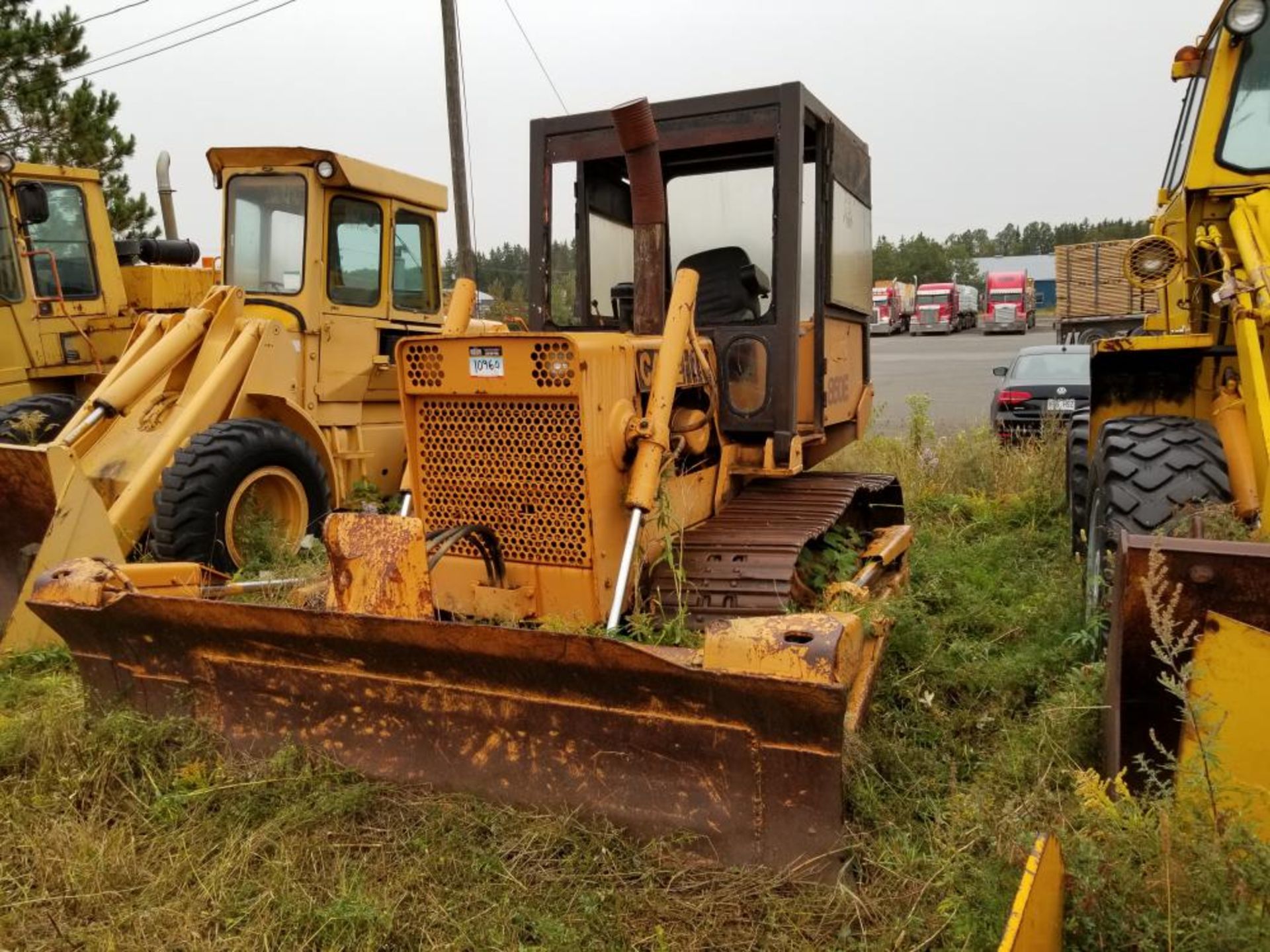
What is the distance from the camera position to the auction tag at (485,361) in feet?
11.3

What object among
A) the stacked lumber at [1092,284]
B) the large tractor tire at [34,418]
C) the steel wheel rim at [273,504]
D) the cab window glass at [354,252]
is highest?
the stacked lumber at [1092,284]

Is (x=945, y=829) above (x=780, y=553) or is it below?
below

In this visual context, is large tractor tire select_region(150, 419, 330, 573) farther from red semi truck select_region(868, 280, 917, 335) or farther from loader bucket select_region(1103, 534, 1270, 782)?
red semi truck select_region(868, 280, 917, 335)

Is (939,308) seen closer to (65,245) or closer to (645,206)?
(65,245)

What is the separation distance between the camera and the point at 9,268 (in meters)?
8.02

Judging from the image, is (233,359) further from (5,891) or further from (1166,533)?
(1166,533)

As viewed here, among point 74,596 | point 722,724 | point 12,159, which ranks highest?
point 12,159

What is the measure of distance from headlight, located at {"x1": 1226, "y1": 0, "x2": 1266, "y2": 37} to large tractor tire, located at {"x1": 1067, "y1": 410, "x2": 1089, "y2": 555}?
91.3 inches

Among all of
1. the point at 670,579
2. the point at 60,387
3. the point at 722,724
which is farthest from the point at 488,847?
the point at 60,387

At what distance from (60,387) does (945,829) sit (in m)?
8.26

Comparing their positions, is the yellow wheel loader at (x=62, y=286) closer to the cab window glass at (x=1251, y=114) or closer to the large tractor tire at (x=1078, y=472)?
the large tractor tire at (x=1078, y=472)

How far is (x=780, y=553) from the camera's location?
367cm

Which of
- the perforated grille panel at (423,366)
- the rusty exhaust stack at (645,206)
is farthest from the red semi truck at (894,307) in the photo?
the perforated grille panel at (423,366)

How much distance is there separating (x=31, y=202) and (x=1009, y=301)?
47914 millimetres
